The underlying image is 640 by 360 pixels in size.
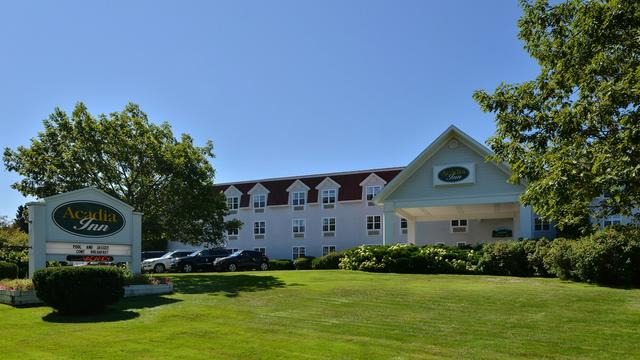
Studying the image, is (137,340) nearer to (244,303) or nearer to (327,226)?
(244,303)

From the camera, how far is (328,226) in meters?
50.3

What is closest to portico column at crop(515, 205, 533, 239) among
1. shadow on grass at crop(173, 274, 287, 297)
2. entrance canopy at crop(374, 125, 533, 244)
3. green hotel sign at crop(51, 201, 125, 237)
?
entrance canopy at crop(374, 125, 533, 244)

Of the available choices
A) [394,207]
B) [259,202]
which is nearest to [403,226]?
[394,207]

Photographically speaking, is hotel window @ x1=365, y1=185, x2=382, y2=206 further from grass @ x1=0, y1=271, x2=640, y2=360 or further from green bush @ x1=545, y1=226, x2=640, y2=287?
grass @ x1=0, y1=271, x2=640, y2=360

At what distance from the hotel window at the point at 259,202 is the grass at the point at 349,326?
36.2 metres

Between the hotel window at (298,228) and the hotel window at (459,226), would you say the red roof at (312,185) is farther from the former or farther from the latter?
the hotel window at (459,226)

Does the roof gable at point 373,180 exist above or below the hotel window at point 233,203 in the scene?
above

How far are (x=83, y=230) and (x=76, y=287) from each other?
4.86 metres

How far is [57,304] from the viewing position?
1294cm

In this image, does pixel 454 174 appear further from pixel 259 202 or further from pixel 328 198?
pixel 259 202

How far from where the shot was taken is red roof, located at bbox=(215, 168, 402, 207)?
4870cm

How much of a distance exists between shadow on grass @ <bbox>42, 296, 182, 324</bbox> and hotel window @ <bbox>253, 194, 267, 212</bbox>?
3724 cm

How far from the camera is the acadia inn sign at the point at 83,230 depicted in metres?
16.1

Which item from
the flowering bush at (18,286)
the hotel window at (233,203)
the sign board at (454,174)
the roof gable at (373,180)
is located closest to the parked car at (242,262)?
the roof gable at (373,180)
